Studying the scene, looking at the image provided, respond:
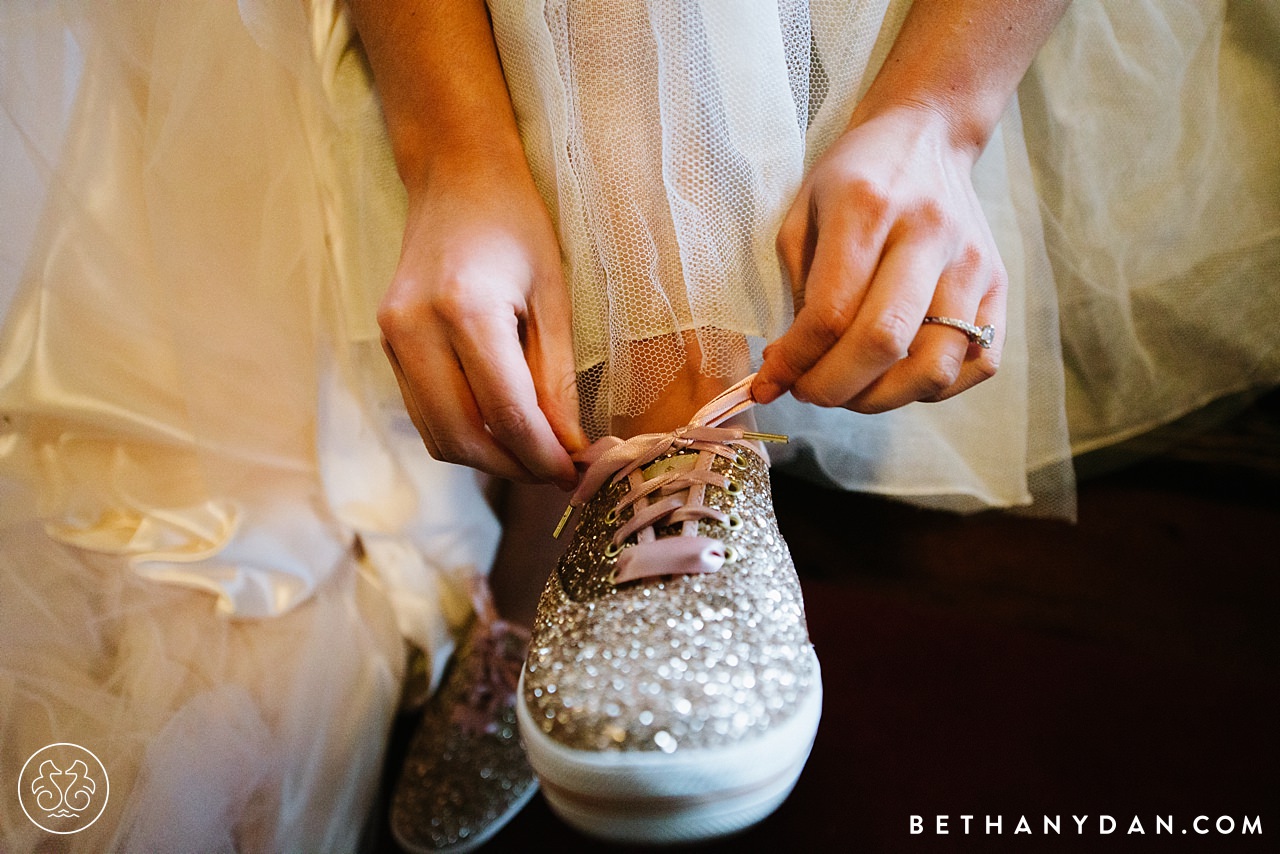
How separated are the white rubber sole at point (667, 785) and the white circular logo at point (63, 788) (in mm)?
280

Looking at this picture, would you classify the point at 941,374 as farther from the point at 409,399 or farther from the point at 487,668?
the point at 487,668

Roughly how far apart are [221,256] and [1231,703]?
35.2 inches

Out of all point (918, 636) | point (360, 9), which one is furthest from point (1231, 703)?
point (360, 9)

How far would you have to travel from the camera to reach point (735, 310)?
1.60 feet

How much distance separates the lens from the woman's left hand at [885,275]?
43 centimetres

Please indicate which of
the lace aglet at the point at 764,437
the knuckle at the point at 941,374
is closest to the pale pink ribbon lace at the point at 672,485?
the lace aglet at the point at 764,437

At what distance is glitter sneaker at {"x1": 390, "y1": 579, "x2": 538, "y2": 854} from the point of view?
2.15 ft

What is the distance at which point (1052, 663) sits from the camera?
0.71 meters

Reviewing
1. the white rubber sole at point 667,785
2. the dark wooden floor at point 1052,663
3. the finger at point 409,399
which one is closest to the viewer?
the white rubber sole at point 667,785

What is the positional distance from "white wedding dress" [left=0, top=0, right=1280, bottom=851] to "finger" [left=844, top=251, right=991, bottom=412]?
3.4 inches

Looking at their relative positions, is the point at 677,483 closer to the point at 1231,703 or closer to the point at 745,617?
the point at 745,617

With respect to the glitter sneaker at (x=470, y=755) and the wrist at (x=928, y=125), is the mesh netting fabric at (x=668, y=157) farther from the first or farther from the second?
the glitter sneaker at (x=470, y=755)

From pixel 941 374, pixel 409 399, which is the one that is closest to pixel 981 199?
pixel 941 374

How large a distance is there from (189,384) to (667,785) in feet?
1.40
